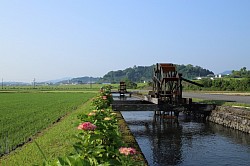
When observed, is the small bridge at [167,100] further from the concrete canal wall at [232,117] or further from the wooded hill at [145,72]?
the wooded hill at [145,72]

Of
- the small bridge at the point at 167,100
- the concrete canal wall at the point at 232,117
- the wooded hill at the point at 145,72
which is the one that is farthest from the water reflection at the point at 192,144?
the wooded hill at the point at 145,72

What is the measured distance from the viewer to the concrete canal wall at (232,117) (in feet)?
48.4

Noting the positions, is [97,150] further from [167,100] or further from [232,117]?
[167,100]

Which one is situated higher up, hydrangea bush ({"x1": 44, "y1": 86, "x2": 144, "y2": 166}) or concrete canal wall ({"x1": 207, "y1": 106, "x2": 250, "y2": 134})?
hydrangea bush ({"x1": 44, "y1": 86, "x2": 144, "y2": 166})

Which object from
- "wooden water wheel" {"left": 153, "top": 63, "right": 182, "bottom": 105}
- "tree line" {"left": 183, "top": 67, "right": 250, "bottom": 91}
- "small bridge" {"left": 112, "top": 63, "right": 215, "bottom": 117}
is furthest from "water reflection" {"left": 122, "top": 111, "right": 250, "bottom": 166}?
"tree line" {"left": 183, "top": 67, "right": 250, "bottom": 91}

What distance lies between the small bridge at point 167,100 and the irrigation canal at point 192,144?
1.04 metres

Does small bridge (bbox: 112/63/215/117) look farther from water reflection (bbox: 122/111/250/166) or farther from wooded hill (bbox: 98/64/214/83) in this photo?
wooded hill (bbox: 98/64/214/83)

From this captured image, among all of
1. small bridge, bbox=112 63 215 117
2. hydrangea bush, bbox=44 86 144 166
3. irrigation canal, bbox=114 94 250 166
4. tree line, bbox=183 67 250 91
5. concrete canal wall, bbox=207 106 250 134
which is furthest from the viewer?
tree line, bbox=183 67 250 91

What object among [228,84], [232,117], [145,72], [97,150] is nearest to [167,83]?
[232,117]

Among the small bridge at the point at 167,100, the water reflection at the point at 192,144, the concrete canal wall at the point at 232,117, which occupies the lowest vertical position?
the water reflection at the point at 192,144

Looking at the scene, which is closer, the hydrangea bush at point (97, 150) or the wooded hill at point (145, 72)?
the hydrangea bush at point (97, 150)

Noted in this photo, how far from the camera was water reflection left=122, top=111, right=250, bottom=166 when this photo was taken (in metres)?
9.63

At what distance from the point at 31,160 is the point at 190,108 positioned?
12375 millimetres

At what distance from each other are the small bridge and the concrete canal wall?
1.98 feet
